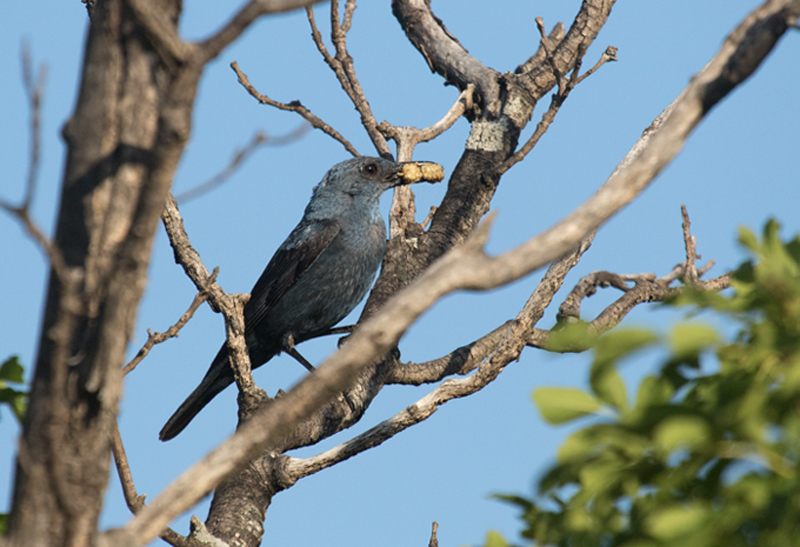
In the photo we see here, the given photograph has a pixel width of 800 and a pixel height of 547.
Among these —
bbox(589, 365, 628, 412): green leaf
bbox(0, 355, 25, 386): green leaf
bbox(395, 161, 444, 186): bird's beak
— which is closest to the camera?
bbox(589, 365, 628, 412): green leaf

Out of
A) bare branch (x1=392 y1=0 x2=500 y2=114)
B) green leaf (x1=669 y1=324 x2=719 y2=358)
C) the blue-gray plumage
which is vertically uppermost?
bare branch (x1=392 y1=0 x2=500 y2=114)

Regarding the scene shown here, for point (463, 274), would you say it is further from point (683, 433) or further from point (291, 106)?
point (291, 106)

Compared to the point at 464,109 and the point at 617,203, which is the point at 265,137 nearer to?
the point at 617,203

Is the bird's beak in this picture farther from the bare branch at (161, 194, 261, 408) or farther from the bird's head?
the bare branch at (161, 194, 261, 408)

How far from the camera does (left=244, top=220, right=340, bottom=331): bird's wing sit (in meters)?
7.34

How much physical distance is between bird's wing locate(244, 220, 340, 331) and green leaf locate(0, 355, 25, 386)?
4901 millimetres

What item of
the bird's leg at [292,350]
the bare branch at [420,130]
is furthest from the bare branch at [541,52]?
the bird's leg at [292,350]

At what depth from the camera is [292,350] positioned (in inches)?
291

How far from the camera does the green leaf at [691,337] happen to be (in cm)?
138

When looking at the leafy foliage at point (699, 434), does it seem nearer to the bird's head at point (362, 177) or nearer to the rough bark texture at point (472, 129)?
the rough bark texture at point (472, 129)

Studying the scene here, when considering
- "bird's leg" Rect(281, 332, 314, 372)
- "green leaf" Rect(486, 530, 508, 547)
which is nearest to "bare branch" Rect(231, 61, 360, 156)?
"bird's leg" Rect(281, 332, 314, 372)

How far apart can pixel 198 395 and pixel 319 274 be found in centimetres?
155

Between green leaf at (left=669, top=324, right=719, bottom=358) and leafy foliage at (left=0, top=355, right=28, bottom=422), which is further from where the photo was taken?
leafy foliage at (left=0, top=355, right=28, bottom=422)

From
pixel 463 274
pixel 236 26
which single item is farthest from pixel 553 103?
pixel 236 26
